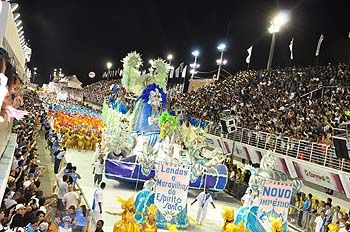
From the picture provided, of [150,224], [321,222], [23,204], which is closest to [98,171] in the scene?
[321,222]

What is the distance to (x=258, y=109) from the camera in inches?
1361

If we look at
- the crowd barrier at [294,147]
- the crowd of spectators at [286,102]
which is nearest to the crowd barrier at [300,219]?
the crowd barrier at [294,147]

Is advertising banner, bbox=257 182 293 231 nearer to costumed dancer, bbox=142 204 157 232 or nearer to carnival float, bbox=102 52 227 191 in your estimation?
costumed dancer, bbox=142 204 157 232

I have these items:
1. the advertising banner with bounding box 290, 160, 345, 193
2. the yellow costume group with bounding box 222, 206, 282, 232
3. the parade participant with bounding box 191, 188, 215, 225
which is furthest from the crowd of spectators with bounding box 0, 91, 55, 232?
the advertising banner with bounding box 290, 160, 345, 193

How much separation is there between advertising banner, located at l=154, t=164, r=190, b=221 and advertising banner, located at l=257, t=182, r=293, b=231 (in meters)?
2.73

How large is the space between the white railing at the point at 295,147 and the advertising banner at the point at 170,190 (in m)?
6.05

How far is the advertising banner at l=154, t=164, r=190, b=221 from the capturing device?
16047 mm

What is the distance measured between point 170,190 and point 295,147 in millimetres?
8827

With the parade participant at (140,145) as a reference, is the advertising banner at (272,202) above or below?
below

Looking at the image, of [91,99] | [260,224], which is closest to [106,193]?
[260,224]

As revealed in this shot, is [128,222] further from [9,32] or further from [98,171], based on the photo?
[98,171]

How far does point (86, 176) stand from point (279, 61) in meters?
32.4

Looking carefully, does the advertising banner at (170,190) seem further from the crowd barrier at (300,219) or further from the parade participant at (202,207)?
the crowd barrier at (300,219)

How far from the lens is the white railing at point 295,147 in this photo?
64.4ft
